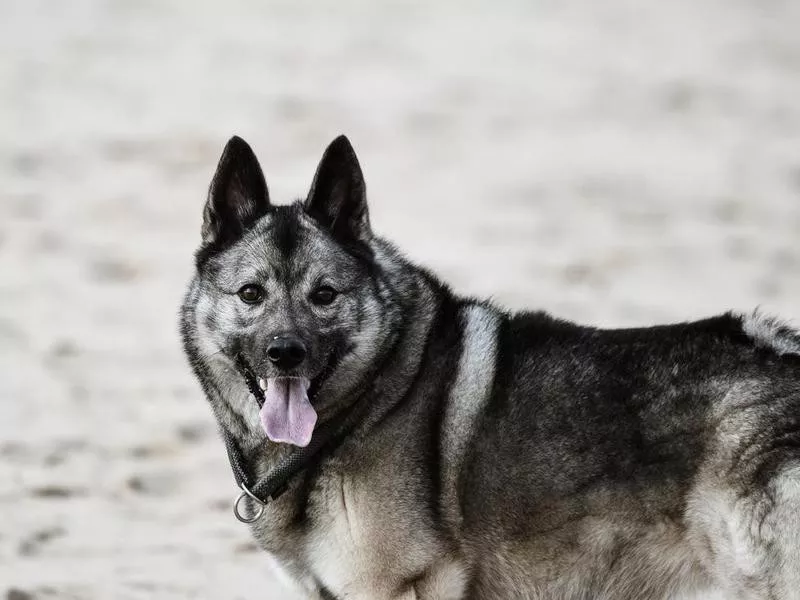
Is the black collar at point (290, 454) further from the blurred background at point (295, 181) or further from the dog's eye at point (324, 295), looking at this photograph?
the blurred background at point (295, 181)

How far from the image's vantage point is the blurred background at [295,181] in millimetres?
5918

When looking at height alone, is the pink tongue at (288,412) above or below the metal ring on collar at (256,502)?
above

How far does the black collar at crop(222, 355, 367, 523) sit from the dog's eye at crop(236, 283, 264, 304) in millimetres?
173

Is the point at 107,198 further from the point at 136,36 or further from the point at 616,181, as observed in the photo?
the point at 616,181

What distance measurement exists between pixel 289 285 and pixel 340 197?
39 cm

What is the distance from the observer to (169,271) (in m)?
8.59

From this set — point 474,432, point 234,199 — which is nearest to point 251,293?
point 234,199

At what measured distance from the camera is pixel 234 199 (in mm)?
4305

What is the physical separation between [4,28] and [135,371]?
19.0ft

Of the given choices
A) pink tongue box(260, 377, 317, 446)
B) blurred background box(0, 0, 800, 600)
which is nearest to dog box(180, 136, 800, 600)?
pink tongue box(260, 377, 317, 446)

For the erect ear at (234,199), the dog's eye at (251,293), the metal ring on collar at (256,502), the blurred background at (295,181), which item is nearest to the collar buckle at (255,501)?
the metal ring on collar at (256,502)

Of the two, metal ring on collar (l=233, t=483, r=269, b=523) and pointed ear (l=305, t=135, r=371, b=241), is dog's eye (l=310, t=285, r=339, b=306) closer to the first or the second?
pointed ear (l=305, t=135, r=371, b=241)

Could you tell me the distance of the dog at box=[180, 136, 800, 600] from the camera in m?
3.86

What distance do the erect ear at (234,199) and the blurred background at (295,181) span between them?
1.46m
